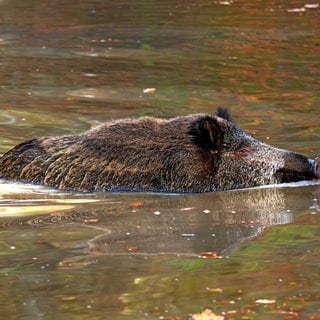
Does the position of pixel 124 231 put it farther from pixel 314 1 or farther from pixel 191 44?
pixel 314 1

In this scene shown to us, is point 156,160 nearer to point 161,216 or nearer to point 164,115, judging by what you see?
point 161,216

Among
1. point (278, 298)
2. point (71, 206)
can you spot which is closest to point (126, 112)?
point (71, 206)

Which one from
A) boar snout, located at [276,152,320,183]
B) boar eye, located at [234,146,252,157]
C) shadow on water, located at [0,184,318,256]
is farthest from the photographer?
boar eye, located at [234,146,252,157]

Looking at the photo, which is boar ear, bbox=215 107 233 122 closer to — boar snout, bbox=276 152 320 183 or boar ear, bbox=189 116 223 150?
boar ear, bbox=189 116 223 150

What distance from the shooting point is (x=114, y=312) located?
7605mm

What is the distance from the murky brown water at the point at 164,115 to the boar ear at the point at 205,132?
1.89ft

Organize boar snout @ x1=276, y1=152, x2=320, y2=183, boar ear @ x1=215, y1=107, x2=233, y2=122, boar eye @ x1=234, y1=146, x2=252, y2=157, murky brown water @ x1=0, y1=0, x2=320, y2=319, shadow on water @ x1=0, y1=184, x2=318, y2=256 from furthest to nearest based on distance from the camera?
boar ear @ x1=215, y1=107, x2=233, y2=122
boar eye @ x1=234, y1=146, x2=252, y2=157
boar snout @ x1=276, y1=152, x2=320, y2=183
shadow on water @ x1=0, y1=184, x2=318, y2=256
murky brown water @ x1=0, y1=0, x2=320, y2=319

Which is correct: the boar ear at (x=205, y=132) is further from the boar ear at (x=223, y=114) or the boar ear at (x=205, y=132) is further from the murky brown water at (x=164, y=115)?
the murky brown water at (x=164, y=115)

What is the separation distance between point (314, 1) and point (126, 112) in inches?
421

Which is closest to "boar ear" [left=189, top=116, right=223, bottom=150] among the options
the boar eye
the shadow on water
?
the boar eye

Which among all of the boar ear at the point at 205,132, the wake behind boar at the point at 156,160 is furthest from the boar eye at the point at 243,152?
the boar ear at the point at 205,132

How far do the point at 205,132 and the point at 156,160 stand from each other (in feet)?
1.84

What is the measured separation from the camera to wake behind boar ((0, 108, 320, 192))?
12.1m

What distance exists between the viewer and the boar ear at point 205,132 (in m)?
12.2
